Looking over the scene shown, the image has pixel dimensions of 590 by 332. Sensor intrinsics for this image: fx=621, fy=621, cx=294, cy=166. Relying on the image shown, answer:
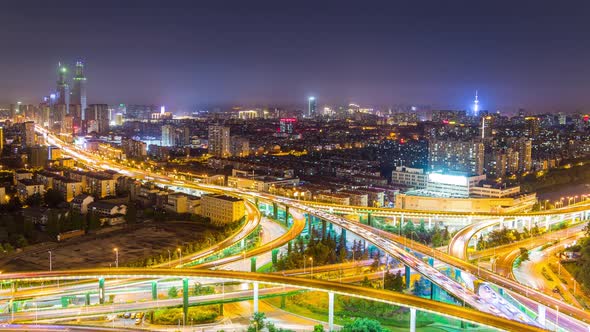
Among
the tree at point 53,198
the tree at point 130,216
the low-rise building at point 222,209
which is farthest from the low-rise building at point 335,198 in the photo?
the tree at point 53,198

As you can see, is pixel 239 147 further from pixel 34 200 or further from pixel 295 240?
pixel 295 240

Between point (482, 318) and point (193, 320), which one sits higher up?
point (482, 318)

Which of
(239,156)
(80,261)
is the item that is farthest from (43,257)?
(239,156)

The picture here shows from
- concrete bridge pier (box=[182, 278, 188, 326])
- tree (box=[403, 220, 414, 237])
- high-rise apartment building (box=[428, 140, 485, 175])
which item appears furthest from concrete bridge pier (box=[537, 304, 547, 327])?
high-rise apartment building (box=[428, 140, 485, 175])

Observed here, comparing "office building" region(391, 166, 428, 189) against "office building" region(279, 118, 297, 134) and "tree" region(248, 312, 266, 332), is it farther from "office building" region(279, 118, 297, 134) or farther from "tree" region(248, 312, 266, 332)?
"office building" region(279, 118, 297, 134)

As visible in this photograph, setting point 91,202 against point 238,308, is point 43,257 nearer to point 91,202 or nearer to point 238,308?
point 91,202

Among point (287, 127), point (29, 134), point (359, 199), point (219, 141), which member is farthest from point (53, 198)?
point (287, 127)
